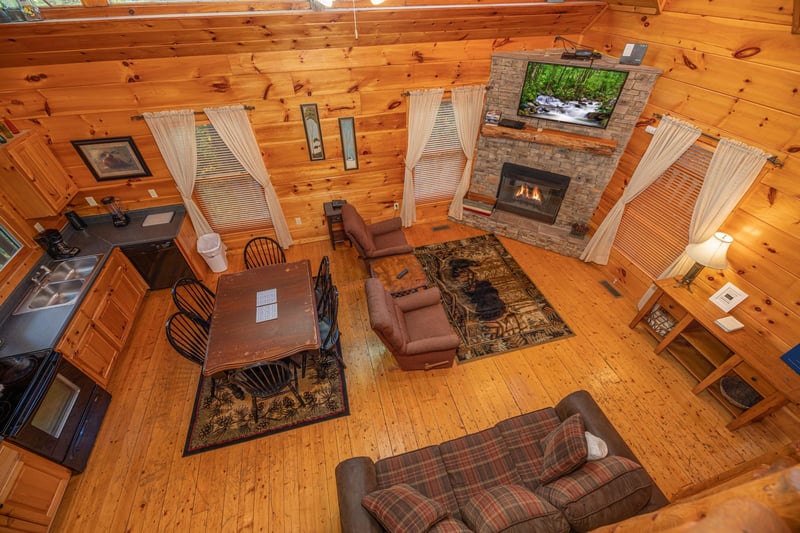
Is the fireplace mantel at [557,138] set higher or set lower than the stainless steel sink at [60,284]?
higher

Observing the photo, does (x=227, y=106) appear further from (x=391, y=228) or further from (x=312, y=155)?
(x=391, y=228)

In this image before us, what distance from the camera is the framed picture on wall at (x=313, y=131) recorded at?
171 inches

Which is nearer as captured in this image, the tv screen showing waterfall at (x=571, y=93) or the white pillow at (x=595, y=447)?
the white pillow at (x=595, y=447)

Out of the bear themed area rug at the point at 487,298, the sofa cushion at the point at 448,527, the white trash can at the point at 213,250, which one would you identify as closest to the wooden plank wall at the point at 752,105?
the bear themed area rug at the point at 487,298

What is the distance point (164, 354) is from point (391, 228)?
336cm

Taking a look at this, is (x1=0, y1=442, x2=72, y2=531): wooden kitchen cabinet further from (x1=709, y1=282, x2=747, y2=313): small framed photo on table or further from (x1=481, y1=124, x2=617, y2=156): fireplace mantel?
(x1=709, y1=282, x2=747, y2=313): small framed photo on table

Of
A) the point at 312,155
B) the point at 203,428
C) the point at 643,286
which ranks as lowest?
the point at 203,428

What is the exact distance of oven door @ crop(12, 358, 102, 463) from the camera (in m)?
2.55

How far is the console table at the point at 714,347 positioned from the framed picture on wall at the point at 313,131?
183 inches

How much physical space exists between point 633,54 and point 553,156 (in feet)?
4.47

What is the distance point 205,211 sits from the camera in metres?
4.89

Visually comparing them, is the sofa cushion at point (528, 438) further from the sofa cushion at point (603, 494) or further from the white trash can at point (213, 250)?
the white trash can at point (213, 250)

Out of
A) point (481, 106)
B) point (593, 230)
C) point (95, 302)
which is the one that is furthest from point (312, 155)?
point (593, 230)

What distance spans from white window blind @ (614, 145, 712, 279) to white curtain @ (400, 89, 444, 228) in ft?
9.85
